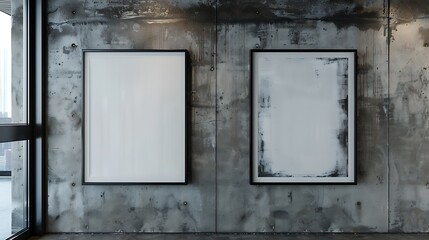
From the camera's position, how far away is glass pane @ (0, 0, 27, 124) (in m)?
4.23

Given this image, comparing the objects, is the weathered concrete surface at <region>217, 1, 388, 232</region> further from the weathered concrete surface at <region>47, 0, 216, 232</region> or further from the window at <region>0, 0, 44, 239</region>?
the window at <region>0, 0, 44, 239</region>

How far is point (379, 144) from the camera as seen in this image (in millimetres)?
4648

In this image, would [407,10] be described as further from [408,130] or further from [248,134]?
[248,134]

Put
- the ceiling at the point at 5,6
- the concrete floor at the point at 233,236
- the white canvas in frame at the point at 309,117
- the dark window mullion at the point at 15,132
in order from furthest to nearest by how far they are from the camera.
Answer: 1. the white canvas in frame at the point at 309,117
2. the concrete floor at the point at 233,236
3. the ceiling at the point at 5,6
4. the dark window mullion at the point at 15,132

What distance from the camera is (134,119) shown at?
4578 millimetres

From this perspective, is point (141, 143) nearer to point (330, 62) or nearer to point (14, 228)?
point (14, 228)

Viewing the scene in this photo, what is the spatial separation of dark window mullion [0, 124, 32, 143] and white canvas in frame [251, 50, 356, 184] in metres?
2.38

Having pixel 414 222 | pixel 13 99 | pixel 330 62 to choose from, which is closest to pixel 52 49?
pixel 13 99

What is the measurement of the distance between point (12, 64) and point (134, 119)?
4.42 feet

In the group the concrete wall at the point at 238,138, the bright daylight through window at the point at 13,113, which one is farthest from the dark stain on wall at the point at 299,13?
the bright daylight through window at the point at 13,113

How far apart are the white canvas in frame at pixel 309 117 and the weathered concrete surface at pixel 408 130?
0.51 metres

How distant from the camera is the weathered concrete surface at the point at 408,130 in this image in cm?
465

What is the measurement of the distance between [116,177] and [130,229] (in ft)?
1.94

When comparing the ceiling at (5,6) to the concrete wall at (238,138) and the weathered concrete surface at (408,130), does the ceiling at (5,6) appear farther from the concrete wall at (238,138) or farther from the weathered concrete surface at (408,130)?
the weathered concrete surface at (408,130)
